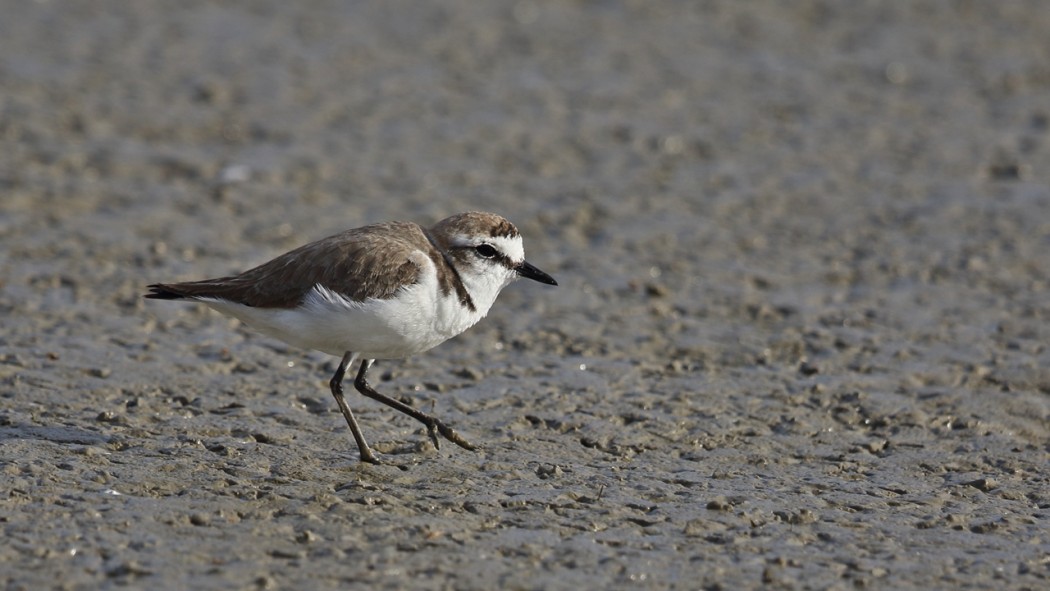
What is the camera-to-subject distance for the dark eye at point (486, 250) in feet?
22.2

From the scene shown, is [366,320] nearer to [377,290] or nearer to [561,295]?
[377,290]

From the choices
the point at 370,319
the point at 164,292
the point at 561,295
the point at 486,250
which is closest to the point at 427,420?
the point at 370,319

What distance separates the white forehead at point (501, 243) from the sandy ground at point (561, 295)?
923 mm

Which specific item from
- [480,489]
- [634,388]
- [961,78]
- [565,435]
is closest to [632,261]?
[634,388]

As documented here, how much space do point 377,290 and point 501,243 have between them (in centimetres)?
74

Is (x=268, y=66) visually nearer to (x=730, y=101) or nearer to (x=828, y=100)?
(x=730, y=101)

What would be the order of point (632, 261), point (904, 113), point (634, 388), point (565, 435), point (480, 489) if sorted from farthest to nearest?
point (904, 113) → point (632, 261) → point (634, 388) → point (565, 435) → point (480, 489)

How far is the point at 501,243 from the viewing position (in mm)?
6828

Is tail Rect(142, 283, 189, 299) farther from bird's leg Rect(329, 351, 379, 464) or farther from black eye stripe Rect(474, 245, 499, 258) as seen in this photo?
black eye stripe Rect(474, 245, 499, 258)

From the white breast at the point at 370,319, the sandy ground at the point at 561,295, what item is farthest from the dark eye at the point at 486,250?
the sandy ground at the point at 561,295

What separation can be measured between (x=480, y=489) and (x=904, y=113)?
7.57 metres

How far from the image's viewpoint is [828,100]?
500 inches

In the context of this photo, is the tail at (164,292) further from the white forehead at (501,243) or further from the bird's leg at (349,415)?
the white forehead at (501,243)

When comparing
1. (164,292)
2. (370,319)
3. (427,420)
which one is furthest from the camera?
(427,420)
